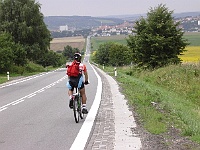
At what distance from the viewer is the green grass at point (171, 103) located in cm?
876

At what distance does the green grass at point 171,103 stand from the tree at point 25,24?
2823cm

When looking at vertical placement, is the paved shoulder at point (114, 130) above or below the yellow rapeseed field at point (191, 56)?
above

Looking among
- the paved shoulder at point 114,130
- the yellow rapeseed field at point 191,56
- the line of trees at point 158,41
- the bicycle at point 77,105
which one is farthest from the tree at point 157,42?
the bicycle at point 77,105

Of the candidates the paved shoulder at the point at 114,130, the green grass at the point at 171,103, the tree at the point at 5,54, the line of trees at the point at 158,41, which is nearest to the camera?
the paved shoulder at the point at 114,130

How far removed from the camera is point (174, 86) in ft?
79.4

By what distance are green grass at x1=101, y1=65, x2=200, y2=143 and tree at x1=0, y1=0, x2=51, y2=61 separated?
92.6ft

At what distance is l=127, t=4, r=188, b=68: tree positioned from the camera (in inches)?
A: 1476

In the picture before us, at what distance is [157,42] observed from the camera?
36.9 m

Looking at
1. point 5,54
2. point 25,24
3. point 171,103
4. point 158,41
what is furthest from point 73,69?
point 25,24

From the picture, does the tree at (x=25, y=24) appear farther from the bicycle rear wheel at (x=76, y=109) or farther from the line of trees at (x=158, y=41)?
the bicycle rear wheel at (x=76, y=109)

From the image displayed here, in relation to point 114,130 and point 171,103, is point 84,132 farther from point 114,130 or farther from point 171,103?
point 171,103

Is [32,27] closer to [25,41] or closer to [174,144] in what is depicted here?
[25,41]

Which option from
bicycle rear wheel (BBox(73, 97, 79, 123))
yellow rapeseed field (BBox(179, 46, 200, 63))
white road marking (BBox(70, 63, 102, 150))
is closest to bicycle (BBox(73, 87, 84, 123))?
bicycle rear wheel (BBox(73, 97, 79, 123))

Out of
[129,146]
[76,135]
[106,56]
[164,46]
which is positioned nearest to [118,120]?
[76,135]
